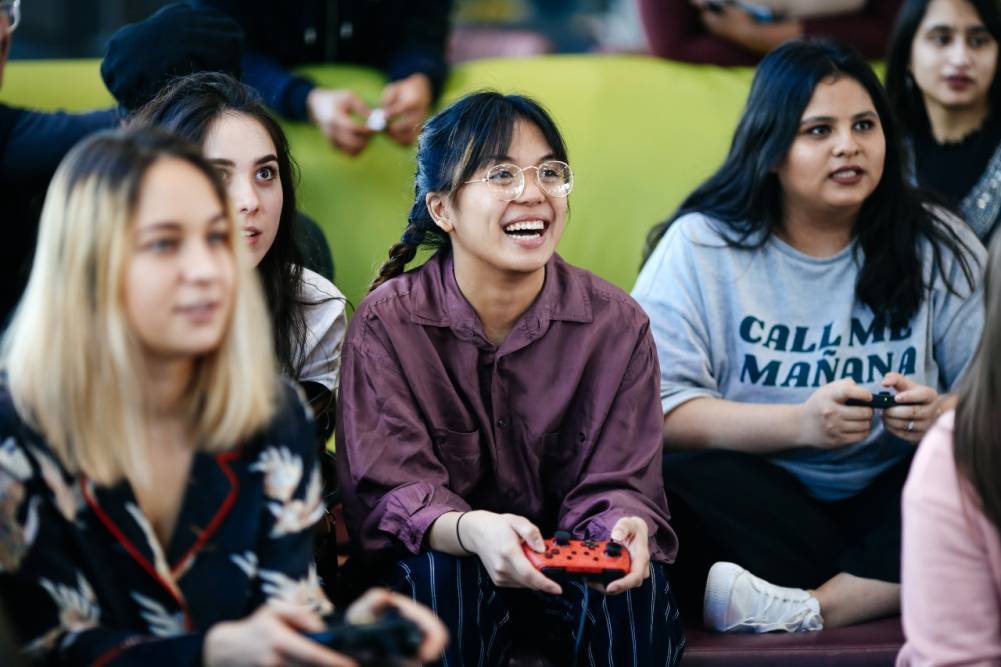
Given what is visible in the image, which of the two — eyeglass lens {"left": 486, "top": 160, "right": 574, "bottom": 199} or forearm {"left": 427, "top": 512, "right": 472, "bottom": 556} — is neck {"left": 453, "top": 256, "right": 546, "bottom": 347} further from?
forearm {"left": 427, "top": 512, "right": 472, "bottom": 556}

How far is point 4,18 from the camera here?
189 cm

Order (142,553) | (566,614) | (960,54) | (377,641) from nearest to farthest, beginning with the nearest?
1. (377,641)
2. (142,553)
3. (566,614)
4. (960,54)

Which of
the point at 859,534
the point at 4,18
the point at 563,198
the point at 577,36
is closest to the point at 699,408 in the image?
the point at 859,534

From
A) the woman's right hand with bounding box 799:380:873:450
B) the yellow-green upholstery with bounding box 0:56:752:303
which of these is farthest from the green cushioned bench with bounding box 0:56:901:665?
the woman's right hand with bounding box 799:380:873:450

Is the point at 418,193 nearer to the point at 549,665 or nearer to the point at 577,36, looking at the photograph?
the point at 549,665

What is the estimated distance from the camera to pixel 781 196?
6.66 ft

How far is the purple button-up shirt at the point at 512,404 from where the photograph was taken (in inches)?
63.8

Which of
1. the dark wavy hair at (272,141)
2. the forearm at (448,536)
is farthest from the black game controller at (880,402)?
the dark wavy hair at (272,141)

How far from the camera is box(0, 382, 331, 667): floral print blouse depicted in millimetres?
1172

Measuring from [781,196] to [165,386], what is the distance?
3.68ft

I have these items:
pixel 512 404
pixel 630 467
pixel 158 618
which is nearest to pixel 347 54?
pixel 512 404

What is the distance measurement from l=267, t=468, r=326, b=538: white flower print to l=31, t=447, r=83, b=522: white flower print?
0.18 meters

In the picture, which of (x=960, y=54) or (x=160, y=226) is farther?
(x=960, y=54)

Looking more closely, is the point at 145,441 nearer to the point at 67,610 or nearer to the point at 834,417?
the point at 67,610
